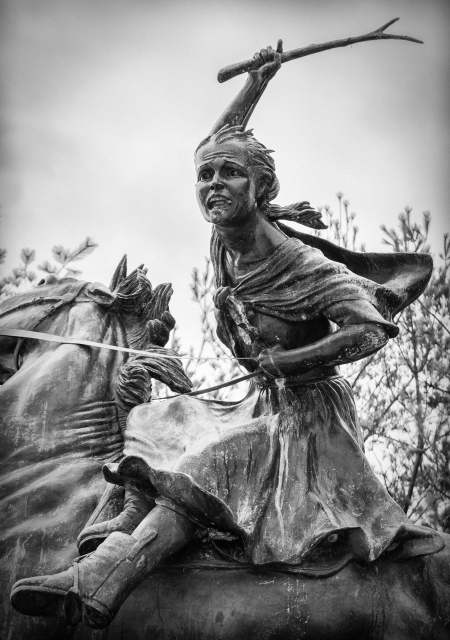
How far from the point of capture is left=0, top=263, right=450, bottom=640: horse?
4.16 meters

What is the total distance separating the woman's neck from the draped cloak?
0.08 m

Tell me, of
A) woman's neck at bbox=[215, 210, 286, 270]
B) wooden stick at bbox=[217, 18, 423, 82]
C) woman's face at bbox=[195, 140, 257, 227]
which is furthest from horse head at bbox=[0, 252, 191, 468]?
wooden stick at bbox=[217, 18, 423, 82]

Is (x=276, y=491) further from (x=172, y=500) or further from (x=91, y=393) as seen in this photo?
(x=91, y=393)

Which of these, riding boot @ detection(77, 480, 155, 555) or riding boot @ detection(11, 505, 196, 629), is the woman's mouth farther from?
riding boot @ detection(11, 505, 196, 629)

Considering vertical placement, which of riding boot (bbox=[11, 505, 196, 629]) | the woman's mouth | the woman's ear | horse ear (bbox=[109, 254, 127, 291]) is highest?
the woman's ear

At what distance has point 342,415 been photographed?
4.90 meters

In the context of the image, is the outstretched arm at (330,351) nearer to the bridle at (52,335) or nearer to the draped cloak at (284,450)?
the draped cloak at (284,450)

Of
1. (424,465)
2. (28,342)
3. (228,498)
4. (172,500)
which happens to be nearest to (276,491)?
(228,498)

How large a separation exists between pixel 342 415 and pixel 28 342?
192cm

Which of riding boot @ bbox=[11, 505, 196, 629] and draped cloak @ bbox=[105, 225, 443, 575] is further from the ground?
draped cloak @ bbox=[105, 225, 443, 575]

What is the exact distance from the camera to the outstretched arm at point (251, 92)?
5504mm

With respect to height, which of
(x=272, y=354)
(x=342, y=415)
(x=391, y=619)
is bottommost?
(x=391, y=619)

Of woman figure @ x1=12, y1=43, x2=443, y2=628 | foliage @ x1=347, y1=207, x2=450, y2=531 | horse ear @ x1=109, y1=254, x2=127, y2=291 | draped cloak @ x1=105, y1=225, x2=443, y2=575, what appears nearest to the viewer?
woman figure @ x1=12, y1=43, x2=443, y2=628

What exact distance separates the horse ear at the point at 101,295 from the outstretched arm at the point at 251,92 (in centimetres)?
117
